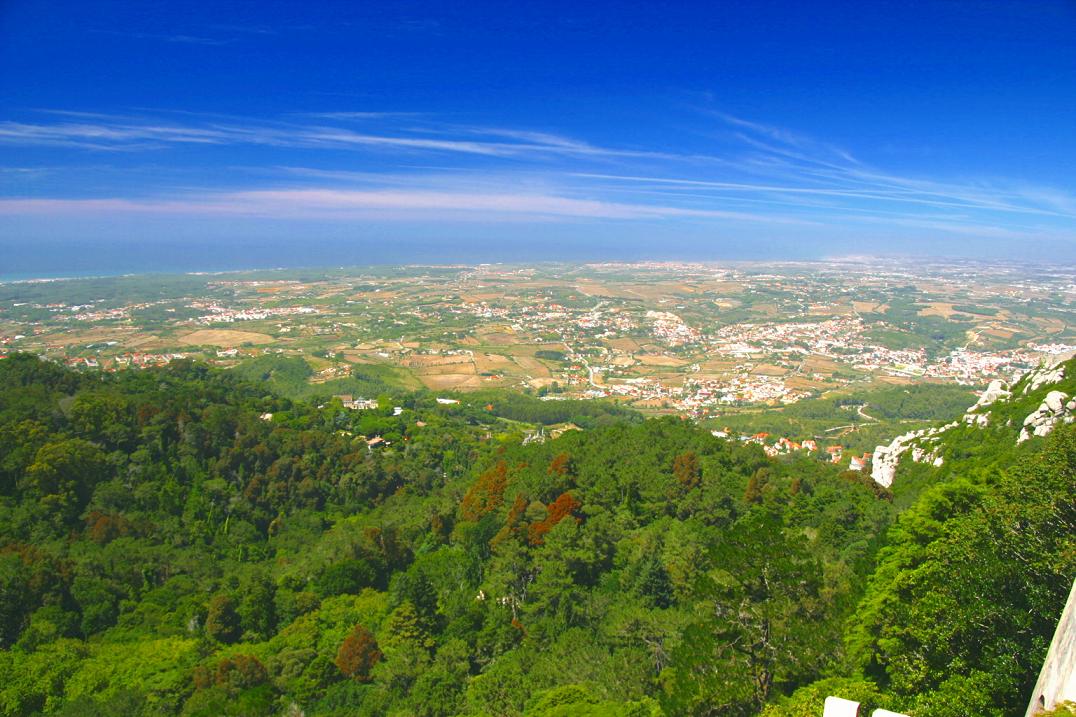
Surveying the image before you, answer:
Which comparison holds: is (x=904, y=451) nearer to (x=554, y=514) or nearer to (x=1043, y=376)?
(x=1043, y=376)

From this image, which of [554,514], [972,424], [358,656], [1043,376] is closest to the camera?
[358,656]

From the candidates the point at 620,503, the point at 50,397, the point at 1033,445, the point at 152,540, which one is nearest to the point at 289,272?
the point at 50,397

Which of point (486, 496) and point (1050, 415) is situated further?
point (486, 496)

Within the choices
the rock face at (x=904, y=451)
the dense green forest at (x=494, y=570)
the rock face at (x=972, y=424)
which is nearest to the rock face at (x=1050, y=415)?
the rock face at (x=972, y=424)

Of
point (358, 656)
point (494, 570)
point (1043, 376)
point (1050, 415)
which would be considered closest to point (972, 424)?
point (1043, 376)

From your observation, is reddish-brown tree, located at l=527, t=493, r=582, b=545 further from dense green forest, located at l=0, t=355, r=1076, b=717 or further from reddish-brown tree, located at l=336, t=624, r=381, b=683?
reddish-brown tree, located at l=336, t=624, r=381, b=683

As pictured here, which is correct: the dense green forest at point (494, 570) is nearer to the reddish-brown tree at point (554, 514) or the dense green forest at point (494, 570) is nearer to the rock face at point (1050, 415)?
the reddish-brown tree at point (554, 514)

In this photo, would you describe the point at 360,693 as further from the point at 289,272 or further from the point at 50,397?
the point at 289,272

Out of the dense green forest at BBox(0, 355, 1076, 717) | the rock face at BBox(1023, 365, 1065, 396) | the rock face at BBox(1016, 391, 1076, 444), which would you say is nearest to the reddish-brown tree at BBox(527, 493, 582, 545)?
the dense green forest at BBox(0, 355, 1076, 717)

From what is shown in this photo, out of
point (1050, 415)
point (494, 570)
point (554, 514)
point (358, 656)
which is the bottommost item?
point (358, 656)
